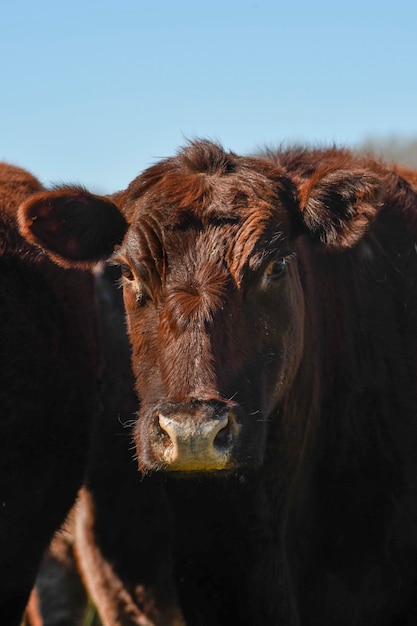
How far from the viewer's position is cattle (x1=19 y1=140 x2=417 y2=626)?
20.1 feet

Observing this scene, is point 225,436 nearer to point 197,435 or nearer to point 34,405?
point 197,435

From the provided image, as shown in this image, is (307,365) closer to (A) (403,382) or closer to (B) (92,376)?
(A) (403,382)

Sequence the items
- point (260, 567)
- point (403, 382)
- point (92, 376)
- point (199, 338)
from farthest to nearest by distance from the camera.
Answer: point (92, 376) < point (403, 382) < point (260, 567) < point (199, 338)

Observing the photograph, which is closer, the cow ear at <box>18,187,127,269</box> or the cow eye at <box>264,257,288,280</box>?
the cow eye at <box>264,257,288,280</box>

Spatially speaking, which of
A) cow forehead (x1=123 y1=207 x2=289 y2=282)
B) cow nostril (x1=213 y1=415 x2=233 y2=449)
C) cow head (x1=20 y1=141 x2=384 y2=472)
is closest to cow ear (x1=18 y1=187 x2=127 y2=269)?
cow head (x1=20 y1=141 x2=384 y2=472)

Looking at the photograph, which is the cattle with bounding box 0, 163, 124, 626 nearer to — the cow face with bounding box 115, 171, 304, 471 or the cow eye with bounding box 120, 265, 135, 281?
the cow eye with bounding box 120, 265, 135, 281

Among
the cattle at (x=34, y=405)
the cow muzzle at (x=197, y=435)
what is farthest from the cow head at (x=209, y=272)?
the cattle at (x=34, y=405)

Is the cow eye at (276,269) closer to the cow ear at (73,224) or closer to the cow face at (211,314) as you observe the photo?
the cow face at (211,314)

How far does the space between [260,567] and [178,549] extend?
1.68ft

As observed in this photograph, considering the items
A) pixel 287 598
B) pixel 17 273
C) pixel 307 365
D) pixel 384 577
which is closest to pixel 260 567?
pixel 287 598

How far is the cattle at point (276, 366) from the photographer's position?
20.1 feet

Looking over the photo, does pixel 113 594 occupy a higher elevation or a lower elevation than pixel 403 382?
lower

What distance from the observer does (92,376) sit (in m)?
7.88

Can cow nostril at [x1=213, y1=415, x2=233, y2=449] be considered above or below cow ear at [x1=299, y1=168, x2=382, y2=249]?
below
